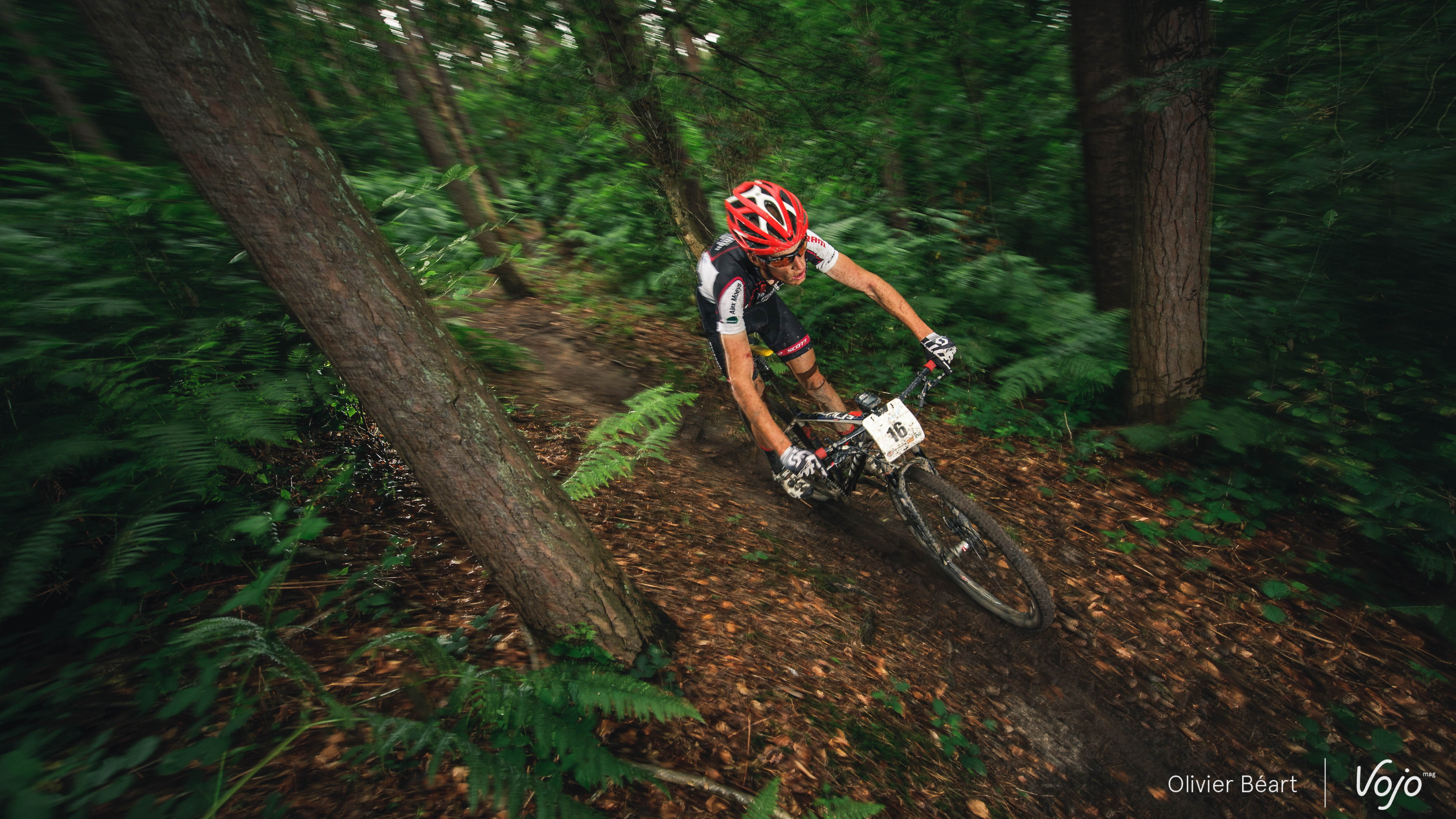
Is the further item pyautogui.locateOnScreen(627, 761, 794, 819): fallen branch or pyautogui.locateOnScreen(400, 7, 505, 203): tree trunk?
pyautogui.locateOnScreen(400, 7, 505, 203): tree trunk

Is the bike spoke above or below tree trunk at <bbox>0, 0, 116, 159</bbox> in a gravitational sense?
below

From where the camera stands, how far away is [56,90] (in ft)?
16.3

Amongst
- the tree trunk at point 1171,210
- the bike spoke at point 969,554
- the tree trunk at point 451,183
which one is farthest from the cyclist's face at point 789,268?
the tree trunk at point 451,183

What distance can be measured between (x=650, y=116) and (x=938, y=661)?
488 cm

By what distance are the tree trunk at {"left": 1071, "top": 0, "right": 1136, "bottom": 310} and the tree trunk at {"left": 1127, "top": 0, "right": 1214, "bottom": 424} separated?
303 millimetres

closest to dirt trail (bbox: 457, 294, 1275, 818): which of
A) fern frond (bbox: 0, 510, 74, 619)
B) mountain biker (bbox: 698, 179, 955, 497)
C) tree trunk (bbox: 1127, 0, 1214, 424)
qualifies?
mountain biker (bbox: 698, 179, 955, 497)

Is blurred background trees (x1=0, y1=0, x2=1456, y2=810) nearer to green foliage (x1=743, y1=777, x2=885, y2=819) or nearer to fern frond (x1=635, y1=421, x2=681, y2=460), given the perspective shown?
fern frond (x1=635, y1=421, x2=681, y2=460)

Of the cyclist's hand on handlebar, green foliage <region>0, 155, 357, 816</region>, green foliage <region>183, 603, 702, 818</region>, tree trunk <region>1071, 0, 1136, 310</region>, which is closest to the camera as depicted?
green foliage <region>183, 603, 702, 818</region>

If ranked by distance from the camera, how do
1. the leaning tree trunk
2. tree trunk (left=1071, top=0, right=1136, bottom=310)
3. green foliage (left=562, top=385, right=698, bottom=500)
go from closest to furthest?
1. the leaning tree trunk
2. green foliage (left=562, top=385, right=698, bottom=500)
3. tree trunk (left=1071, top=0, right=1136, bottom=310)

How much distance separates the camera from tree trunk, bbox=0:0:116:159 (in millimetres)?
3744

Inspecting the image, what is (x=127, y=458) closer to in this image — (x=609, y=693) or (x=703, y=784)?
(x=609, y=693)

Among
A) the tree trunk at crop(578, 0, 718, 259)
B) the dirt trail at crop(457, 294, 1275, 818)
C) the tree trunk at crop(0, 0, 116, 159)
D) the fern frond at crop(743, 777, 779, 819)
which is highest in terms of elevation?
the tree trunk at crop(0, 0, 116, 159)

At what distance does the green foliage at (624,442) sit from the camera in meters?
3.56

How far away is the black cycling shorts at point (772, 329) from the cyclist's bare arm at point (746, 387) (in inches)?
25.5
